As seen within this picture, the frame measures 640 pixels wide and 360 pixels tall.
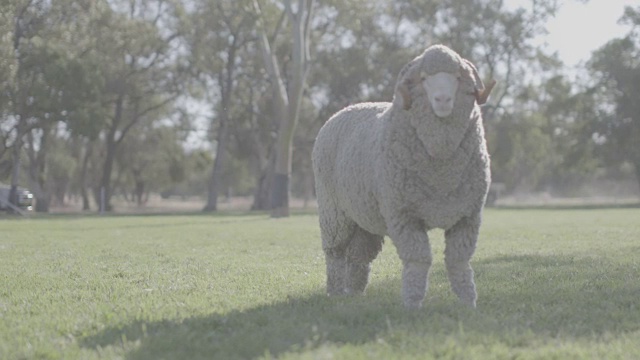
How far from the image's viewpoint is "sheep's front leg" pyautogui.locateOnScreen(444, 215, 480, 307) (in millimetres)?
5434

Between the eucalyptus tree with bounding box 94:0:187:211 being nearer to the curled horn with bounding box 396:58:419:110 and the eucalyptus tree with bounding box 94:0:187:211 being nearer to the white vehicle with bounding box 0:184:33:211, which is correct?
the white vehicle with bounding box 0:184:33:211

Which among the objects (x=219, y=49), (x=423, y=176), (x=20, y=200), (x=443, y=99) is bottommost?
(x=20, y=200)

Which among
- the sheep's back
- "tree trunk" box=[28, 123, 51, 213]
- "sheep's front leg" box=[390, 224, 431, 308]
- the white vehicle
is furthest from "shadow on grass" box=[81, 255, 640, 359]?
"tree trunk" box=[28, 123, 51, 213]

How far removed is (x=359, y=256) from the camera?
21.1 feet

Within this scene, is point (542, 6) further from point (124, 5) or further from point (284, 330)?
point (284, 330)

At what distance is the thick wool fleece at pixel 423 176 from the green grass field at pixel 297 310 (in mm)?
427

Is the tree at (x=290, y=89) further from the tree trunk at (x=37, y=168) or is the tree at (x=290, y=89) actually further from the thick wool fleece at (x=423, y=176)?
the thick wool fleece at (x=423, y=176)

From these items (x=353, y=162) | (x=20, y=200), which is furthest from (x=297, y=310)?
(x=20, y=200)

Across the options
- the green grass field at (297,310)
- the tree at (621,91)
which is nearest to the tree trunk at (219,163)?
the tree at (621,91)

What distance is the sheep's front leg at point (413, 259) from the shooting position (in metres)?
5.25

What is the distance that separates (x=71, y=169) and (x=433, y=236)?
130 ft

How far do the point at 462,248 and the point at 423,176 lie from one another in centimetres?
67

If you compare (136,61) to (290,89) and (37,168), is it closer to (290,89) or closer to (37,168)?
(37,168)

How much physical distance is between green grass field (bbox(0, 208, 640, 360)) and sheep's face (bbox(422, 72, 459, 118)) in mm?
1420
